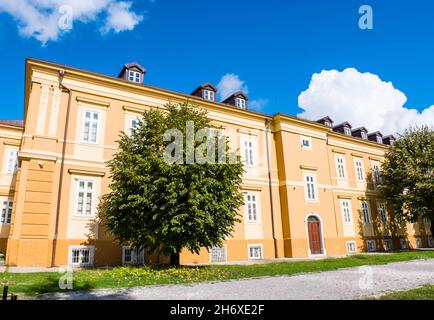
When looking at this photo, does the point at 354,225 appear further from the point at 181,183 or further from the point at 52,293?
the point at 52,293

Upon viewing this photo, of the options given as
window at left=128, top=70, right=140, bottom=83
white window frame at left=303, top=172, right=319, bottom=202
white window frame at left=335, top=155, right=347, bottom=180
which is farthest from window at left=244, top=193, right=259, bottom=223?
window at left=128, top=70, right=140, bottom=83

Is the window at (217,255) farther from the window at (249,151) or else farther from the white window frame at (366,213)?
the white window frame at (366,213)

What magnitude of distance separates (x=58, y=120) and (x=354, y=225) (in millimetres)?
22946

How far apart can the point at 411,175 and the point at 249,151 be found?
524 inches

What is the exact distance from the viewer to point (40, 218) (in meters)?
15.5

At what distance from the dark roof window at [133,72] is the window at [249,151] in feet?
26.5

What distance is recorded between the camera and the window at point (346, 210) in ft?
88.5

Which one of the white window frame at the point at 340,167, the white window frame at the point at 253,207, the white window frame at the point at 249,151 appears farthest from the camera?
the white window frame at the point at 340,167

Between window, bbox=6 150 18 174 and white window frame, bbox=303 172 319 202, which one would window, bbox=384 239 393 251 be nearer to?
white window frame, bbox=303 172 319 202

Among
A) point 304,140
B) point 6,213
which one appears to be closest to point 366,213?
point 304,140

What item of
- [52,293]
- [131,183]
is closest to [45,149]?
[131,183]

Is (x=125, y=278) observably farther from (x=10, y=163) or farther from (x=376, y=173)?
(x=376, y=173)

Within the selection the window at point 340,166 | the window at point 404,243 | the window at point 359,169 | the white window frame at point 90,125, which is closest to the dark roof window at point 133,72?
the white window frame at point 90,125

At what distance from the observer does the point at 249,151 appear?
77.4ft
